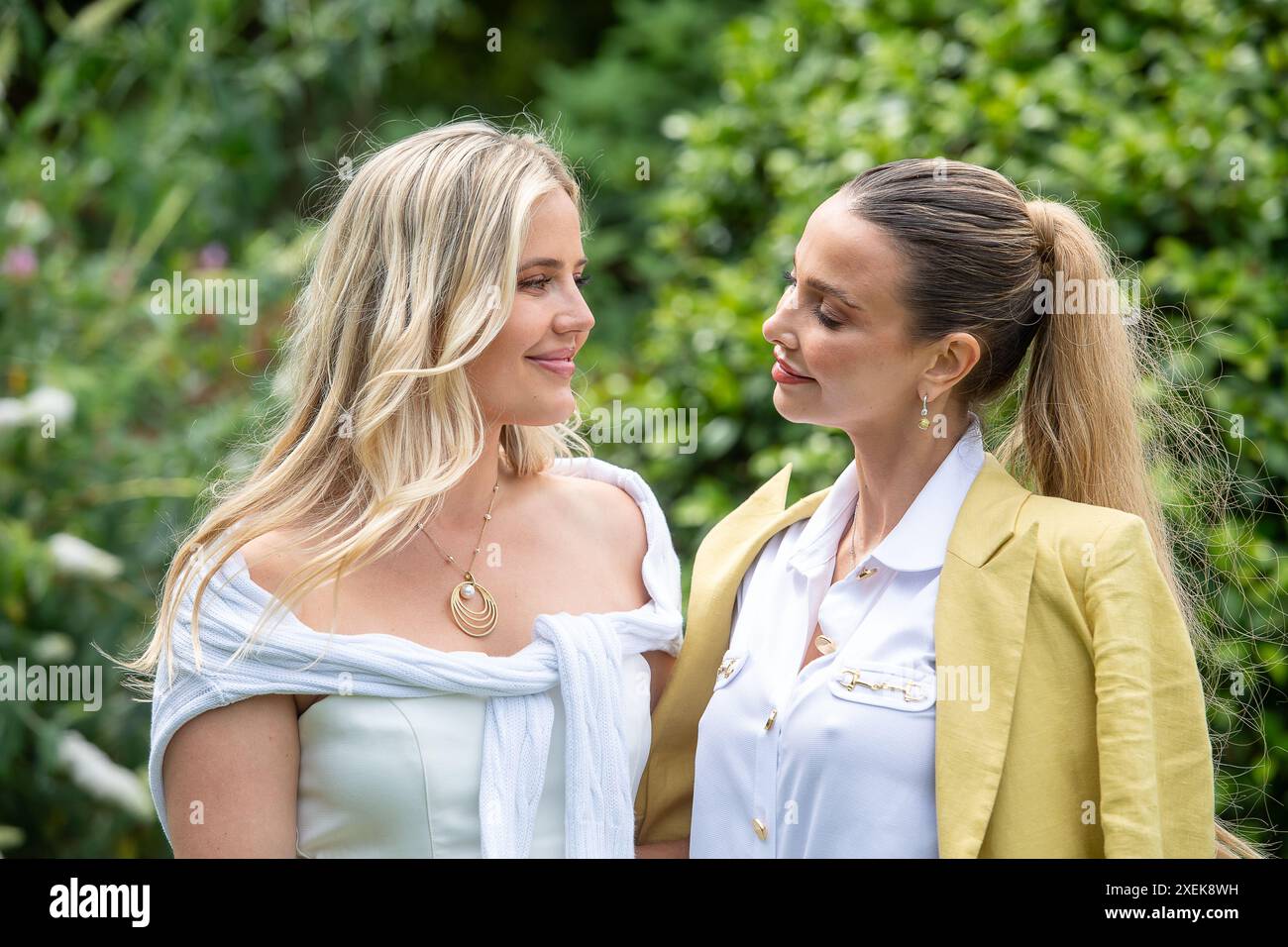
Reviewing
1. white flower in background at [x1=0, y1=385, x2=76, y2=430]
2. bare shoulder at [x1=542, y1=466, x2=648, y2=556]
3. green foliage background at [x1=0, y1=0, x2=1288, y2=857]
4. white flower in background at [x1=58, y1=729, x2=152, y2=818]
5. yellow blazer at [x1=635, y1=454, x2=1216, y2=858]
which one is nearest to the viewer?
yellow blazer at [x1=635, y1=454, x2=1216, y2=858]

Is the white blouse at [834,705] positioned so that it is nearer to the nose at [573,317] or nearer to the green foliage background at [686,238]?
the nose at [573,317]

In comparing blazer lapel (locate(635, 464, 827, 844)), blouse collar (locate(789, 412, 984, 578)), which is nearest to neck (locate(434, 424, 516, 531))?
blazer lapel (locate(635, 464, 827, 844))

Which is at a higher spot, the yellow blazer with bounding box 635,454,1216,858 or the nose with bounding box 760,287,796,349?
the nose with bounding box 760,287,796,349

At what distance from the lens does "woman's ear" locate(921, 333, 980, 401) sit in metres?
2.17

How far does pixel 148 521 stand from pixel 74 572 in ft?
1.48

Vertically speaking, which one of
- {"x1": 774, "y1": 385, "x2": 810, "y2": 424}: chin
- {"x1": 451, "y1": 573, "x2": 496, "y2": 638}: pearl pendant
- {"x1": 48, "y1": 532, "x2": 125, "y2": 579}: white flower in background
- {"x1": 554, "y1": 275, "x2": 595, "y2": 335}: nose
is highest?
{"x1": 554, "y1": 275, "x2": 595, "y2": 335}: nose

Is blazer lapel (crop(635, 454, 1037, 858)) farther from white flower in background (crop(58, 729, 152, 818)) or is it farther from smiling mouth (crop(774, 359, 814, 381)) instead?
white flower in background (crop(58, 729, 152, 818))

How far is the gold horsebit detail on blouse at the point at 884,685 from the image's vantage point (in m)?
1.99

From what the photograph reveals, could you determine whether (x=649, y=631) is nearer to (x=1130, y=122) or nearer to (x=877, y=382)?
(x=877, y=382)

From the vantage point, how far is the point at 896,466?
2.25m

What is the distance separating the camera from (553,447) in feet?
8.54

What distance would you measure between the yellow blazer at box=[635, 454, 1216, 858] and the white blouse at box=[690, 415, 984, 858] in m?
0.07

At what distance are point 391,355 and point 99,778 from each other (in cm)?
198
